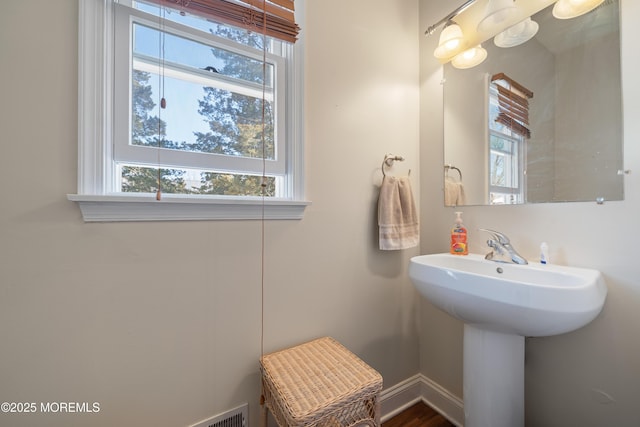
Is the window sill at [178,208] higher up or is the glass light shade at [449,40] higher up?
the glass light shade at [449,40]

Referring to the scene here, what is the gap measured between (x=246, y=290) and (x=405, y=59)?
1456 mm

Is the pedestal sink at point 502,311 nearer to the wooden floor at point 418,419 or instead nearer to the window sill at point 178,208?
the wooden floor at point 418,419

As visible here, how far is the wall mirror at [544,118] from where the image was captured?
0.87 m

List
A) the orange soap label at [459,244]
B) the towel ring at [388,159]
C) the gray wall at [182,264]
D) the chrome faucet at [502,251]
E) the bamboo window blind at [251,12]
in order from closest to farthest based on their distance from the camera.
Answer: the gray wall at [182,264]
the bamboo window blind at [251,12]
the chrome faucet at [502,251]
the orange soap label at [459,244]
the towel ring at [388,159]

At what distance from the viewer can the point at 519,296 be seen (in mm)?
706

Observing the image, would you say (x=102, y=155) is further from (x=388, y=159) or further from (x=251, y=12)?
(x=388, y=159)

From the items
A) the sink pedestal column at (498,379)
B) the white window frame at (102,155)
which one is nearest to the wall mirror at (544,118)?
the sink pedestal column at (498,379)

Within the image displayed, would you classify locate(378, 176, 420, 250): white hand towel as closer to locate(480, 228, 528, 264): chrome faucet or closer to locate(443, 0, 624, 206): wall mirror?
locate(443, 0, 624, 206): wall mirror

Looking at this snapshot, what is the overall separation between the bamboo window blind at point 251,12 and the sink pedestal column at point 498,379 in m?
1.40

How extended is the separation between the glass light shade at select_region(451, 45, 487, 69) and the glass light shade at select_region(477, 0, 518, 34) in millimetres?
106

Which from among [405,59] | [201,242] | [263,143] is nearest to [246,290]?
[201,242]

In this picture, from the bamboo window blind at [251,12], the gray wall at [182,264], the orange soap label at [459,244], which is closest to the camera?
the gray wall at [182,264]

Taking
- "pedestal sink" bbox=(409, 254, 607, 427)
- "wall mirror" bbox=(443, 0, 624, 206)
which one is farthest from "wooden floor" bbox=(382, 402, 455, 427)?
"wall mirror" bbox=(443, 0, 624, 206)

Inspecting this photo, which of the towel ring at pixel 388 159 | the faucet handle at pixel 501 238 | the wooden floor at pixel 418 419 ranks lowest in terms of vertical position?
the wooden floor at pixel 418 419
